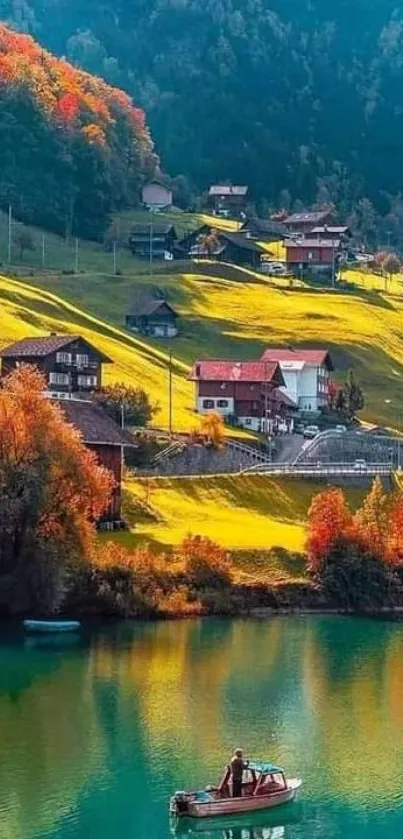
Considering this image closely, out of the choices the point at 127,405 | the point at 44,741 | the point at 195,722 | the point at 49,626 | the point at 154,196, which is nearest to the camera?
the point at 44,741

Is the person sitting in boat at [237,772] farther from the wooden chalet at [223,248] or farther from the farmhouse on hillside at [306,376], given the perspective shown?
the wooden chalet at [223,248]

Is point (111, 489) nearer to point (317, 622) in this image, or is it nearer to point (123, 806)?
point (317, 622)

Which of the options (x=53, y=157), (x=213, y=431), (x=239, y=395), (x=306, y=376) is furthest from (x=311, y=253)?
(x=213, y=431)

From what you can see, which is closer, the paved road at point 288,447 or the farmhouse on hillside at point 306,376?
the paved road at point 288,447

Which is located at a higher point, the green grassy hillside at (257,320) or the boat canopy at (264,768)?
the green grassy hillside at (257,320)

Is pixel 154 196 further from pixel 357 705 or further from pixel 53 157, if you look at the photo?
pixel 357 705

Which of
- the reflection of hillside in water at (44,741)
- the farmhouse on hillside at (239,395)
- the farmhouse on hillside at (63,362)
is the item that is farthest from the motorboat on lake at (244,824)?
the farmhouse on hillside at (239,395)

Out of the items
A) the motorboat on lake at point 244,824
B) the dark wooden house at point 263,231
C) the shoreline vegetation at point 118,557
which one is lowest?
the motorboat on lake at point 244,824
